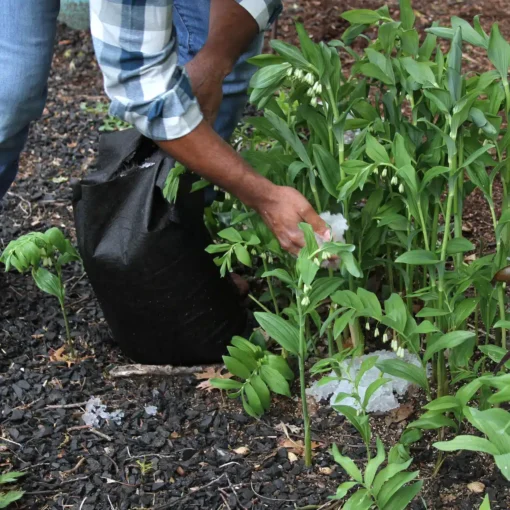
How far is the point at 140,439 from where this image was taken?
2.19 m

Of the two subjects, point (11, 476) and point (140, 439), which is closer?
point (11, 476)

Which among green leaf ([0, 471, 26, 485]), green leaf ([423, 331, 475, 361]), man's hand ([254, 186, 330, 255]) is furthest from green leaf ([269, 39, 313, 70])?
green leaf ([0, 471, 26, 485])

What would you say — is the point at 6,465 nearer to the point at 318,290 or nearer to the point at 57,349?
the point at 57,349

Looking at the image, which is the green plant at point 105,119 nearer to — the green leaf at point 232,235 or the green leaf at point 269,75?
the green leaf at point 232,235

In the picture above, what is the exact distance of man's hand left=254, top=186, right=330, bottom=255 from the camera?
1910 mm

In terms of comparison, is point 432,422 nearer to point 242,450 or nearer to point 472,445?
point 472,445

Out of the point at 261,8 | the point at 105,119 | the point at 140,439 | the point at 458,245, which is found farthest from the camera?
the point at 105,119

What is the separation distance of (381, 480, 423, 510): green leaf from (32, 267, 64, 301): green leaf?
44.4 inches

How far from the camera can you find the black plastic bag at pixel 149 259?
2240 mm

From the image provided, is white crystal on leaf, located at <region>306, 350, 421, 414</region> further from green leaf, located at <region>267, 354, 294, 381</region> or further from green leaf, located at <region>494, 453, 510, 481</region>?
green leaf, located at <region>494, 453, 510, 481</region>

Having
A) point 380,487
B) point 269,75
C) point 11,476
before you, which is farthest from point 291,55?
point 11,476

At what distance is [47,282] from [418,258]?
1.05m

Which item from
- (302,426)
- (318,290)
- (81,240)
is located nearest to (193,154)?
(318,290)

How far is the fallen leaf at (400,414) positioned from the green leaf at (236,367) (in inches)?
14.5
